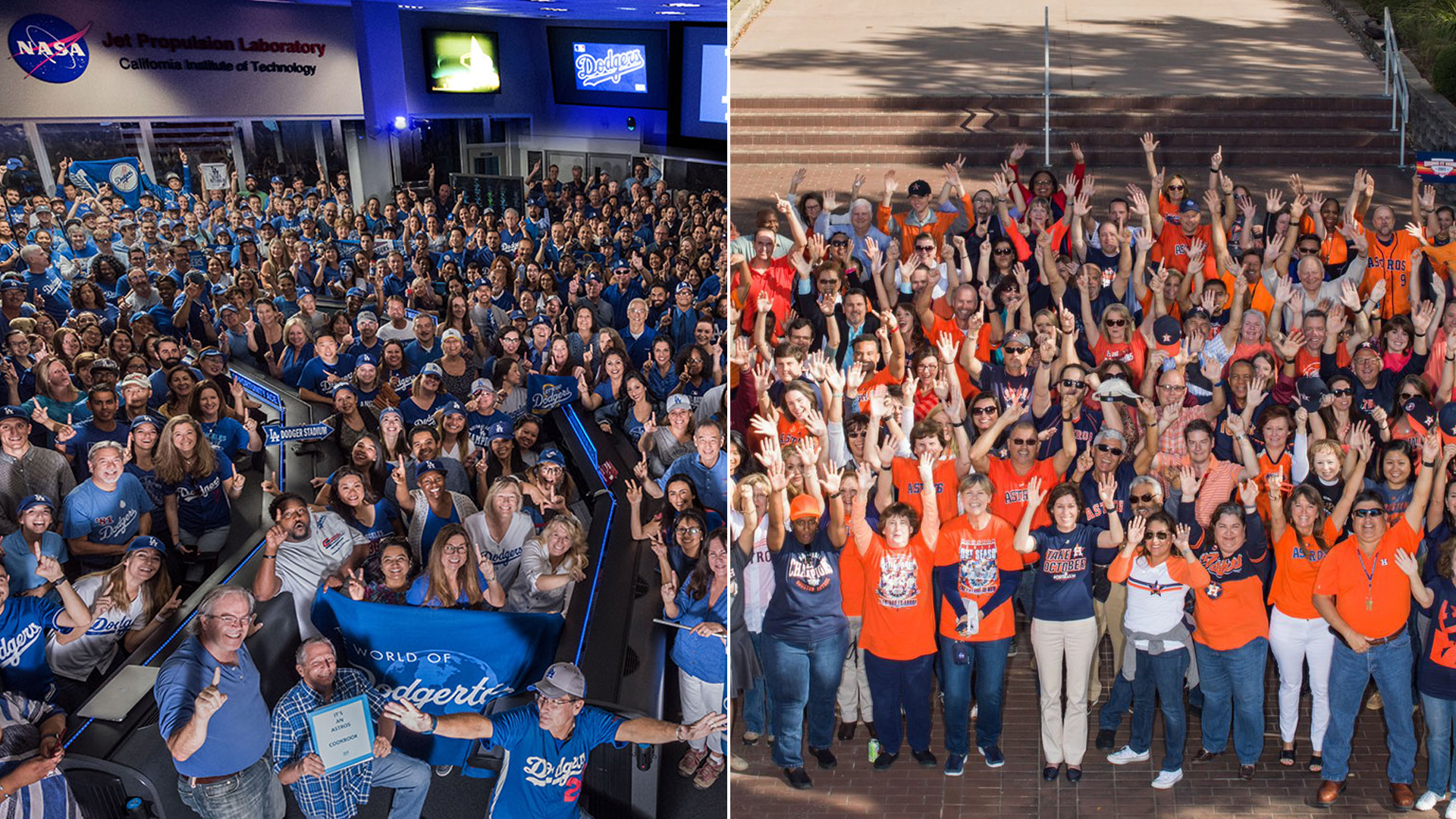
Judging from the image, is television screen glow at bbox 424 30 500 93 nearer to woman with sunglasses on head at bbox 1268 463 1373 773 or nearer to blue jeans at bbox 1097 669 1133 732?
blue jeans at bbox 1097 669 1133 732

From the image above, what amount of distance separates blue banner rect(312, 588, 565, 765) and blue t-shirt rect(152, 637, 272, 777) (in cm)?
72

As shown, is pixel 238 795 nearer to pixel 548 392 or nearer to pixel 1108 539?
pixel 548 392

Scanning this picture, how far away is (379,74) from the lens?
76.6 feet

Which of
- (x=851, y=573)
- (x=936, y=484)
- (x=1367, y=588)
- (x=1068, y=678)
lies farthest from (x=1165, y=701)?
(x=851, y=573)

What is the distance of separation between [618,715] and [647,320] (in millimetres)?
6575

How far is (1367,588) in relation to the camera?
527 cm

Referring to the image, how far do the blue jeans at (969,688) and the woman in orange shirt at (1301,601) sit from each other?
1.30m

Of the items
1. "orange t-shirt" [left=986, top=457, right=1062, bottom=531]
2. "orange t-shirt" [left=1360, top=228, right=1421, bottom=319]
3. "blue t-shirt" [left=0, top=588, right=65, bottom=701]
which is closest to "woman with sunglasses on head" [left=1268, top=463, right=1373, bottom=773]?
"orange t-shirt" [left=986, top=457, right=1062, bottom=531]

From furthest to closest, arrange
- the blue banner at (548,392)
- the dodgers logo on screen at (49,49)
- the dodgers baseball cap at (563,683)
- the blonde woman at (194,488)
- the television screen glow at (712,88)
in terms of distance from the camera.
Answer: the television screen glow at (712,88) → the dodgers logo on screen at (49,49) → the blue banner at (548,392) → the blonde woman at (194,488) → the dodgers baseball cap at (563,683)

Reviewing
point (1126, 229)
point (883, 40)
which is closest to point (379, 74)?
point (883, 40)

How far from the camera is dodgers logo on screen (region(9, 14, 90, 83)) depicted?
687 inches

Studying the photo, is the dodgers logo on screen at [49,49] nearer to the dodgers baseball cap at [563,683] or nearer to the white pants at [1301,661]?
the dodgers baseball cap at [563,683]

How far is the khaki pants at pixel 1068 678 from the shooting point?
5.57m

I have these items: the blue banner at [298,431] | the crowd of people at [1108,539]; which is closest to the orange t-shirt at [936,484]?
the crowd of people at [1108,539]
